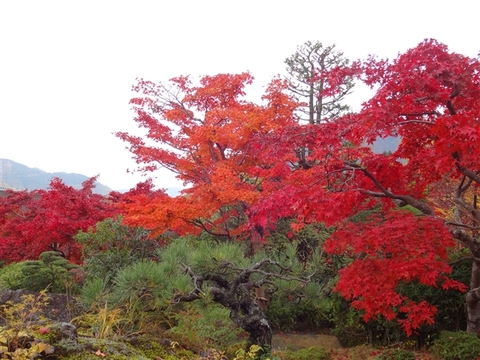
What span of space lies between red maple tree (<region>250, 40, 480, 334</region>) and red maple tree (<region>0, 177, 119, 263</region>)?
6386mm

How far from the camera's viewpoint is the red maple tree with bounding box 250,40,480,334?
15.1ft

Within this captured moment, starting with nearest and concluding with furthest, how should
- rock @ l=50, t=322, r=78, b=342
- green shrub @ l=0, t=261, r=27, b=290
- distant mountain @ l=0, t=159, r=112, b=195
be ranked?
rock @ l=50, t=322, r=78, b=342 < green shrub @ l=0, t=261, r=27, b=290 < distant mountain @ l=0, t=159, r=112, b=195

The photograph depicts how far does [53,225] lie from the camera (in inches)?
373

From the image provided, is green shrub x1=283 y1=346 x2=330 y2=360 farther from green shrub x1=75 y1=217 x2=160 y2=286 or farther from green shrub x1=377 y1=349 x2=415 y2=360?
green shrub x1=75 y1=217 x2=160 y2=286

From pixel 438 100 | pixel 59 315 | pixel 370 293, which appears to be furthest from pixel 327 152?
pixel 59 315

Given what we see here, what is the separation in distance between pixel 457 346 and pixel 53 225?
8.75 metres

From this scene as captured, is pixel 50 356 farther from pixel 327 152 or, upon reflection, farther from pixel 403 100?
pixel 403 100

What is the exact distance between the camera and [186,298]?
4.62 m

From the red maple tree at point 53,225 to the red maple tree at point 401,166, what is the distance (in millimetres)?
6386

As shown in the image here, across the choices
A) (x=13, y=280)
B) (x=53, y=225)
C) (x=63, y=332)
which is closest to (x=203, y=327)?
A: (x=63, y=332)

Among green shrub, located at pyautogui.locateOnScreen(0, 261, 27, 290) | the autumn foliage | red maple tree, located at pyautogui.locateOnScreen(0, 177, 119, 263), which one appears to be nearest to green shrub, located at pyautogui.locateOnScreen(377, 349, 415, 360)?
the autumn foliage

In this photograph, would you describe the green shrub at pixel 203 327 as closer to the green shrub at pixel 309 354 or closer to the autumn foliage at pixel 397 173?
the green shrub at pixel 309 354

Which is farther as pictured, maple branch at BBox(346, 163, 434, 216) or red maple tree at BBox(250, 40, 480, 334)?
maple branch at BBox(346, 163, 434, 216)

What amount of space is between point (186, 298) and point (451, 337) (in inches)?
156
